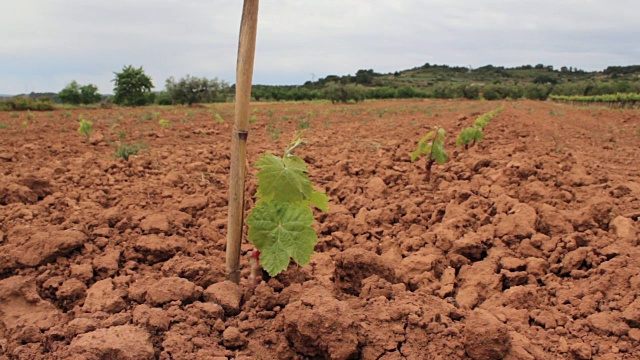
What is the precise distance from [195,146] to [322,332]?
5.97 m

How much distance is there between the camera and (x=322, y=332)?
1.69 metres

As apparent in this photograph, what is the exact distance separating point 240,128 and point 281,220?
46 centimetres

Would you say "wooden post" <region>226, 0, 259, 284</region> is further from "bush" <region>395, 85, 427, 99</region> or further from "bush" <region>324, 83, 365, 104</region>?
"bush" <region>395, 85, 427, 99</region>

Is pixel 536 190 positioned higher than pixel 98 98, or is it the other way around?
pixel 98 98

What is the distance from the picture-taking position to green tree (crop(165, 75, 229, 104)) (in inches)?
1570

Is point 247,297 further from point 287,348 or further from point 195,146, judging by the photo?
point 195,146

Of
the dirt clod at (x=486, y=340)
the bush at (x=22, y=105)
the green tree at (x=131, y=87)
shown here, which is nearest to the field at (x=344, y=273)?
the dirt clod at (x=486, y=340)

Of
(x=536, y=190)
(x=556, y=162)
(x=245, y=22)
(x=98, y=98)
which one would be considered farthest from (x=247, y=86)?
(x=98, y=98)

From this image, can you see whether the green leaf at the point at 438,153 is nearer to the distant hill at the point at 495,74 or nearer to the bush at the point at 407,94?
the bush at the point at 407,94

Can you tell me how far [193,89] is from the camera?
40688mm

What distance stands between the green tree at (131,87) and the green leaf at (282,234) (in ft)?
155

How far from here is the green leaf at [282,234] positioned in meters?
1.98

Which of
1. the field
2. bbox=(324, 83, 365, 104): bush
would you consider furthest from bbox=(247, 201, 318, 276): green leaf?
bbox=(324, 83, 365, 104): bush

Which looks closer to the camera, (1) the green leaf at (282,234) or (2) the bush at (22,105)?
(1) the green leaf at (282,234)
